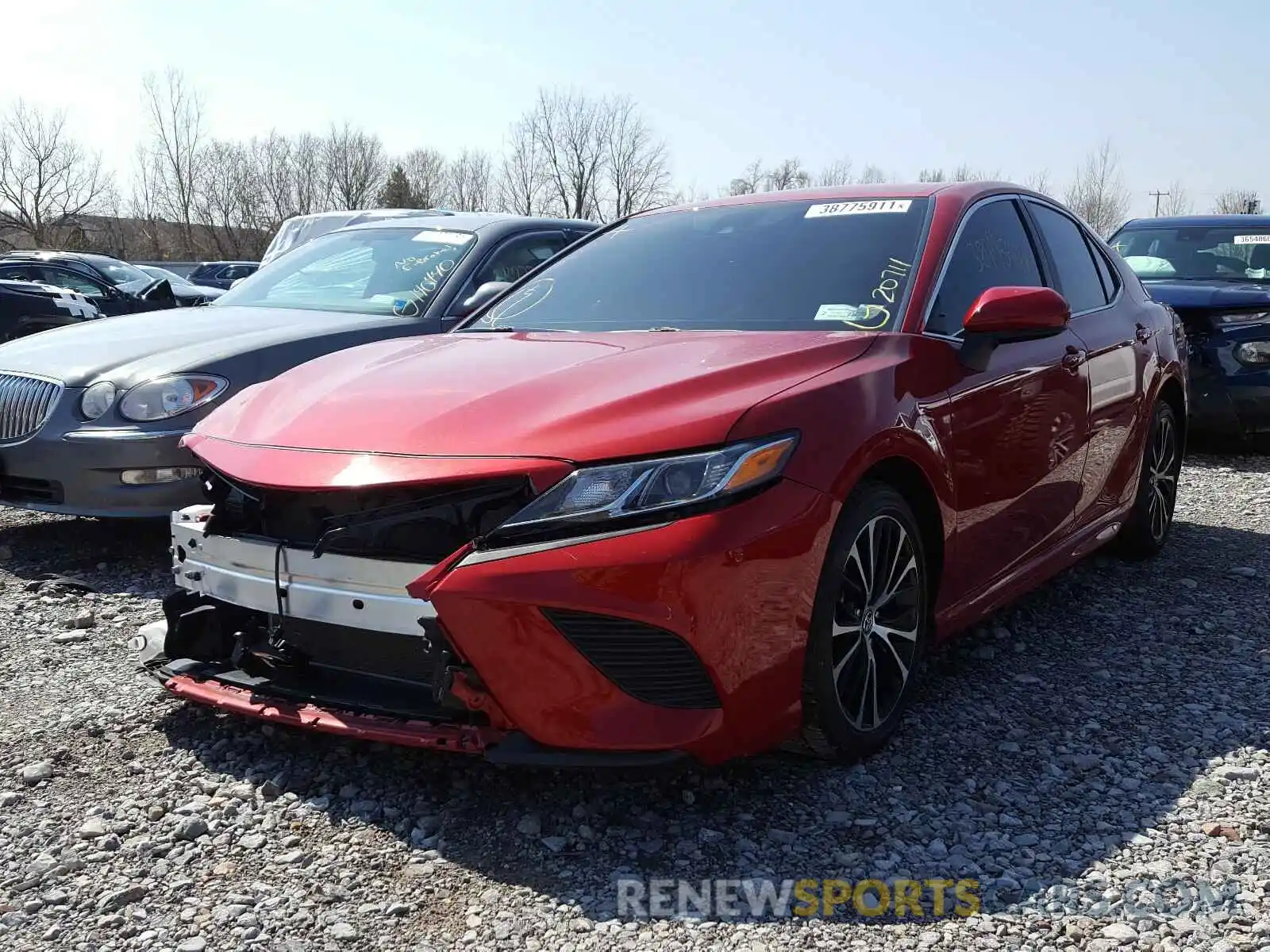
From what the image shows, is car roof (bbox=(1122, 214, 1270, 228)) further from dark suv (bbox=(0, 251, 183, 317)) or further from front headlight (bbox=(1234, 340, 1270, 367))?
dark suv (bbox=(0, 251, 183, 317))

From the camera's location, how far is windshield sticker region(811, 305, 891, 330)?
3.11 m

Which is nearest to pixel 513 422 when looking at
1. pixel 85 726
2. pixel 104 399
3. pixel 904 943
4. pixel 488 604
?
pixel 488 604

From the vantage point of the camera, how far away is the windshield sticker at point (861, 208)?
11.6 ft

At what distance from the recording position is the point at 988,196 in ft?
12.4

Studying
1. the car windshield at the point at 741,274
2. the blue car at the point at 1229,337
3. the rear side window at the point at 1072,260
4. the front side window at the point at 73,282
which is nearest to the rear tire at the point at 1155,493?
the rear side window at the point at 1072,260

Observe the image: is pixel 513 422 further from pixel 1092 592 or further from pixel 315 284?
pixel 315 284

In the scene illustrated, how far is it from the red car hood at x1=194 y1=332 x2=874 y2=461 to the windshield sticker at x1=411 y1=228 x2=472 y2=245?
8.50ft

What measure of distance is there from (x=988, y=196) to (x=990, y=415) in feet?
3.01

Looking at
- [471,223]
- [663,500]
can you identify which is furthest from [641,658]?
[471,223]

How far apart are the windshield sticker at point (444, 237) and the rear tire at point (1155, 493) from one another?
3.37m

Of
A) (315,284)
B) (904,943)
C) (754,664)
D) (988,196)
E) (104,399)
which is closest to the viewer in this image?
(904,943)

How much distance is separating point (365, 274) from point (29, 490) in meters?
1.93

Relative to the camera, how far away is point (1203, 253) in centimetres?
847

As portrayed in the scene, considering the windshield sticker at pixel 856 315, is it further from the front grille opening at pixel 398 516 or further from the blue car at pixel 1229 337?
the blue car at pixel 1229 337
